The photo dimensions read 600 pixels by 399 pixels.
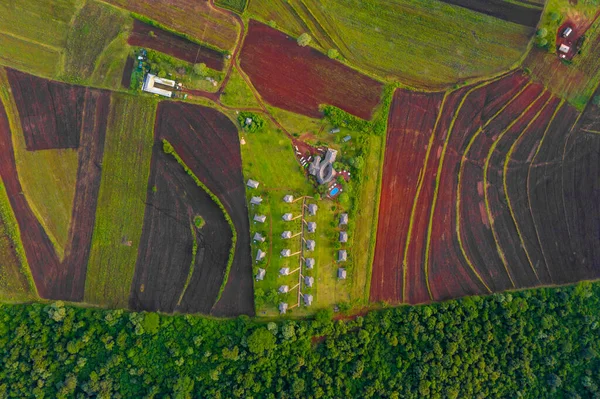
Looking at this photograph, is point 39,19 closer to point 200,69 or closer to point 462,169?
point 200,69

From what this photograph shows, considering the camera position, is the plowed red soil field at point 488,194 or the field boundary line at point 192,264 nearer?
the field boundary line at point 192,264

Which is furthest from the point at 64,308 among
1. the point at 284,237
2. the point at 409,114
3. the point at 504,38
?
the point at 504,38

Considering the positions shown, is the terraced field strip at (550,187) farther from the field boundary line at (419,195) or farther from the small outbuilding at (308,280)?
the small outbuilding at (308,280)

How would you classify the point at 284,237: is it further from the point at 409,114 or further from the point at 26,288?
the point at 26,288

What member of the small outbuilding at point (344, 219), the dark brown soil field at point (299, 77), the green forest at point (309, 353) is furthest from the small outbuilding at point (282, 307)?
the dark brown soil field at point (299, 77)

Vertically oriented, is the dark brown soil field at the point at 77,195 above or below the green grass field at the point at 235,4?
below

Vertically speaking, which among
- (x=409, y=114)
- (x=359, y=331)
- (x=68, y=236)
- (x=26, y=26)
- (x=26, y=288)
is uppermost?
(x=26, y=26)

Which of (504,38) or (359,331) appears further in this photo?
(504,38)
